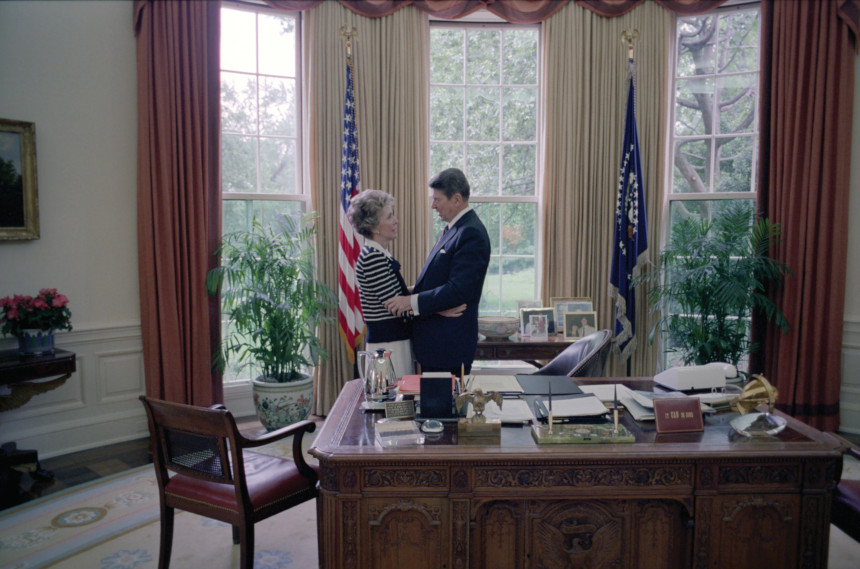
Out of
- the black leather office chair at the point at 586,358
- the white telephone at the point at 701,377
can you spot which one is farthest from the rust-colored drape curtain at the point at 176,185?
the white telephone at the point at 701,377

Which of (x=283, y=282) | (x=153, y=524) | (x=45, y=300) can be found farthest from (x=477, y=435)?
(x=45, y=300)

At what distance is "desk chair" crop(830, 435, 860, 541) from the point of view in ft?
6.83

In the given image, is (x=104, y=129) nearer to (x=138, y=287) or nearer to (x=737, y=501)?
(x=138, y=287)

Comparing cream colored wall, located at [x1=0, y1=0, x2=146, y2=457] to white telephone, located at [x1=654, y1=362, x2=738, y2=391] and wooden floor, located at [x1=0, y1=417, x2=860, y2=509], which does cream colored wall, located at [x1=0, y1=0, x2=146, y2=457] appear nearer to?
wooden floor, located at [x1=0, y1=417, x2=860, y2=509]

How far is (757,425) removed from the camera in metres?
2.01

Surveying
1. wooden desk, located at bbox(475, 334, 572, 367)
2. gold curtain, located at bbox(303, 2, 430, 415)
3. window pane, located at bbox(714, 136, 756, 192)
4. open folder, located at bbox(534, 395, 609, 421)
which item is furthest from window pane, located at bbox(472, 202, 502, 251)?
open folder, located at bbox(534, 395, 609, 421)

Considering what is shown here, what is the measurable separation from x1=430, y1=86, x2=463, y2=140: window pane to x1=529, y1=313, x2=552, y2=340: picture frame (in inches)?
64.2

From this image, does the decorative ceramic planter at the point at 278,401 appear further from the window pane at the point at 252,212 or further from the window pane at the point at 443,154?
the window pane at the point at 443,154

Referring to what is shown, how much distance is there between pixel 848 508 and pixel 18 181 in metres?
4.44

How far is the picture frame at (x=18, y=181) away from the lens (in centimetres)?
360

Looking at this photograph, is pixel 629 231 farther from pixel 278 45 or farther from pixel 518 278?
pixel 278 45

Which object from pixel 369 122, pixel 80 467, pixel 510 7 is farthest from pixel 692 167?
pixel 80 467

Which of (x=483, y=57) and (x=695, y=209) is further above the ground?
(x=483, y=57)

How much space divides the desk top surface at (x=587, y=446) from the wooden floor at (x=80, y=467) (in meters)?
2.26
